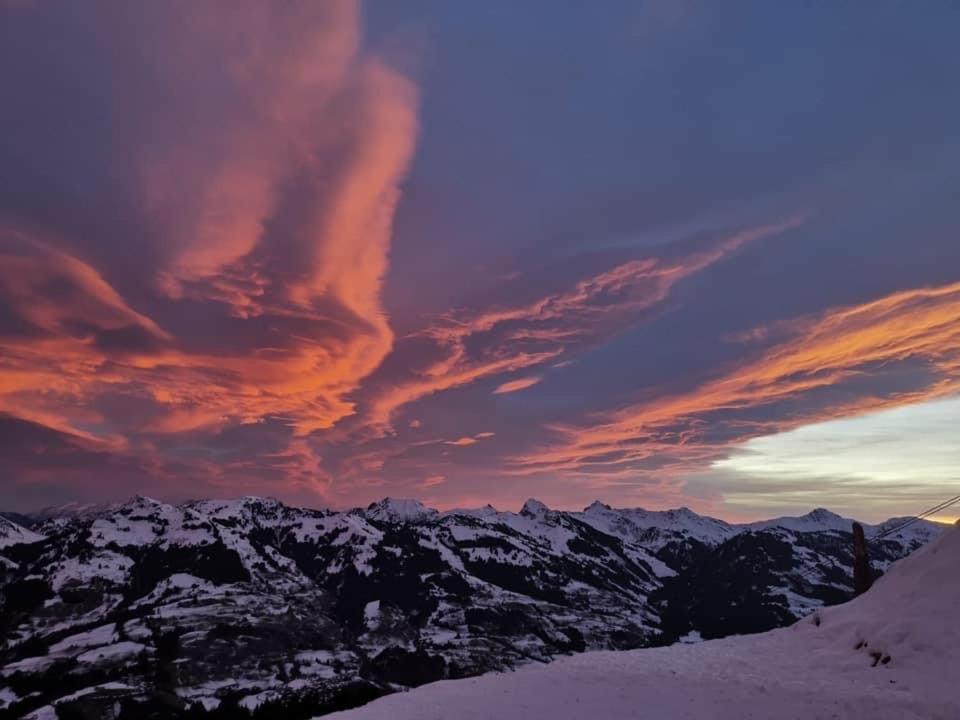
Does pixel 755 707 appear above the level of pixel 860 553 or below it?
below

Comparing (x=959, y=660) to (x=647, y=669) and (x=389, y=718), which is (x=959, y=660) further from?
(x=389, y=718)

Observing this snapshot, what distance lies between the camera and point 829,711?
30.1m

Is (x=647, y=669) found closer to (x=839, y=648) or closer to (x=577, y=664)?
(x=577, y=664)

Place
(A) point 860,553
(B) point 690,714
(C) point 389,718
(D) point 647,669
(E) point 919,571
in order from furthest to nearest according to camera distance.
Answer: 1. (A) point 860,553
2. (E) point 919,571
3. (D) point 647,669
4. (C) point 389,718
5. (B) point 690,714

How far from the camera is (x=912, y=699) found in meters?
30.2

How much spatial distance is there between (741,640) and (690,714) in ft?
81.8

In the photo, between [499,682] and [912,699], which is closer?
[912,699]

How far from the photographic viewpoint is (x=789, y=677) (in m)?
37.5

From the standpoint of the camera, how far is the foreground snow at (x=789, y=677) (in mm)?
31656

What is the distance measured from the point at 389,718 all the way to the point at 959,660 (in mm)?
32223

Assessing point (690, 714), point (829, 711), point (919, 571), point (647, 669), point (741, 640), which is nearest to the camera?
point (829, 711)

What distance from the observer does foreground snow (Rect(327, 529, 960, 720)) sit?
104 feet

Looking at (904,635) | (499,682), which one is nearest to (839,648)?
(904,635)

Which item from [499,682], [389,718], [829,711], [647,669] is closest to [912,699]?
[829,711]
